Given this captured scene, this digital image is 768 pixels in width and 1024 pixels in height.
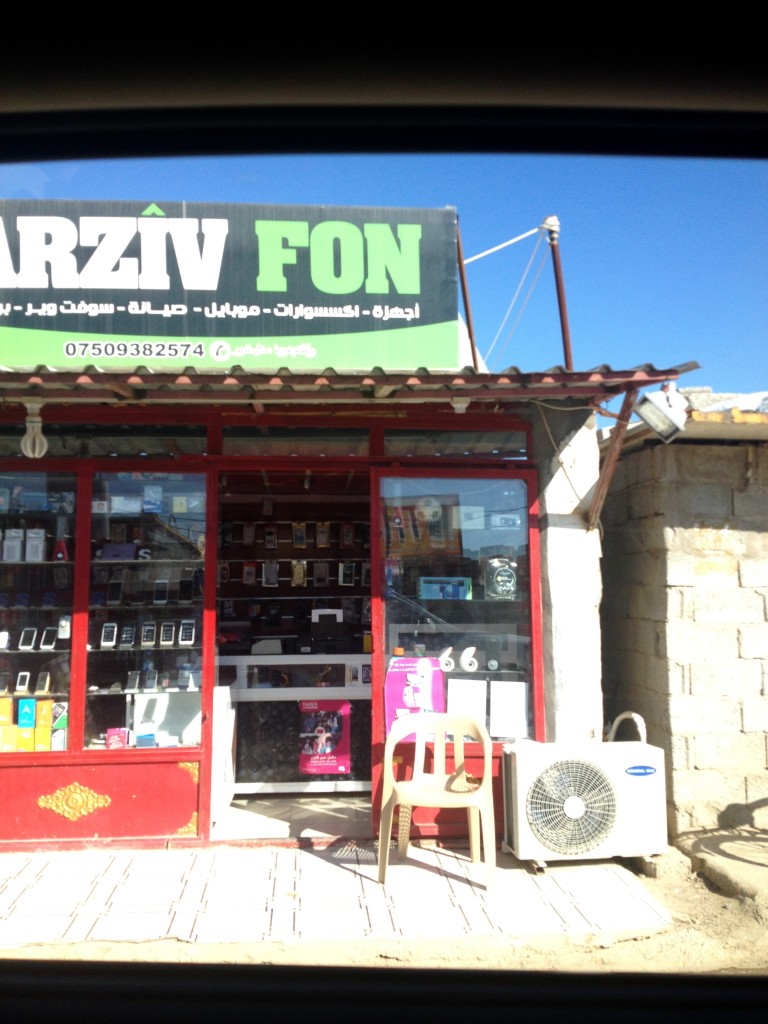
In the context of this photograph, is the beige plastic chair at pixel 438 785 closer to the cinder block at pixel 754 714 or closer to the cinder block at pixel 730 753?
the cinder block at pixel 730 753

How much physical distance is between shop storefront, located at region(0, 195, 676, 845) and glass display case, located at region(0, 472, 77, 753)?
1 cm

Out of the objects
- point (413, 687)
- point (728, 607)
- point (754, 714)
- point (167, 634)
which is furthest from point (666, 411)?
point (167, 634)

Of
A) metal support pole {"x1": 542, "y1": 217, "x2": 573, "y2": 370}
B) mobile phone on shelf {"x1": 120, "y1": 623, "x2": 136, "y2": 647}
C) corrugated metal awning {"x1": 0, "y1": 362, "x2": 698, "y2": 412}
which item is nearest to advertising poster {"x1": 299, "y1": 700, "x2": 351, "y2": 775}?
mobile phone on shelf {"x1": 120, "y1": 623, "x2": 136, "y2": 647}

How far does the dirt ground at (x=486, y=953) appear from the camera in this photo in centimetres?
410

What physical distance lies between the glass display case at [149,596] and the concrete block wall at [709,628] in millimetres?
3172

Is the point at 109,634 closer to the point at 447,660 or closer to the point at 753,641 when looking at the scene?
the point at 447,660

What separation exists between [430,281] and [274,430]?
1.52m

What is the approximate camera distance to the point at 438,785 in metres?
5.21

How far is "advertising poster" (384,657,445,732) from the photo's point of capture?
5.82 m

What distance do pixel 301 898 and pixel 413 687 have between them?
1.58 metres

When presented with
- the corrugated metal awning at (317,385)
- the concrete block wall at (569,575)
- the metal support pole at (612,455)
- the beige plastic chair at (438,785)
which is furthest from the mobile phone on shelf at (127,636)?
the metal support pole at (612,455)

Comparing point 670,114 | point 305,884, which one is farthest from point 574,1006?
point 305,884

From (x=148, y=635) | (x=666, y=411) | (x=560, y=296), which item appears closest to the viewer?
(x=666, y=411)

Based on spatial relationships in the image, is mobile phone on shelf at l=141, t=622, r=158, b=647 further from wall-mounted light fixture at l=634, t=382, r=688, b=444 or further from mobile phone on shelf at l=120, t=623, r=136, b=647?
wall-mounted light fixture at l=634, t=382, r=688, b=444
